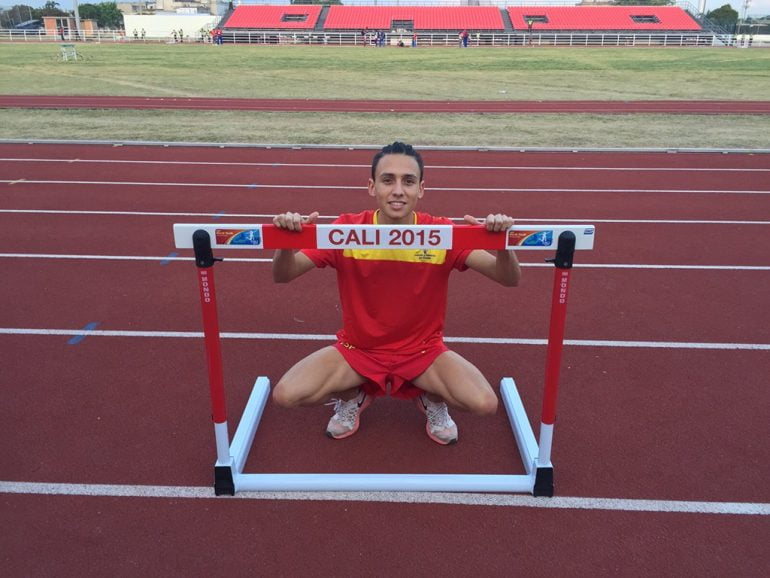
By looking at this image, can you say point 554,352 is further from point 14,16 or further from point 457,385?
point 14,16

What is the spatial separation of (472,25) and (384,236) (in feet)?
187

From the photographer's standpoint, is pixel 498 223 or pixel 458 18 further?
Answer: pixel 458 18

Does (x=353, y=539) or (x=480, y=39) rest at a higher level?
(x=480, y=39)

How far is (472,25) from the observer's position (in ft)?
179

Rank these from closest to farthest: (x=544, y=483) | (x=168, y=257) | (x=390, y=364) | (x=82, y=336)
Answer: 1. (x=544, y=483)
2. (x=390, y=364)
3. (x=82, y=336)
4. (x=168, y=257)

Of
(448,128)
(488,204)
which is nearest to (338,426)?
(488,204)

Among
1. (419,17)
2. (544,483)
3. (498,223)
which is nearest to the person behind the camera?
(498,223)

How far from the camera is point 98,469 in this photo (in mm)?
3180

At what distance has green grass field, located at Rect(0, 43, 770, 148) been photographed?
44.7ft

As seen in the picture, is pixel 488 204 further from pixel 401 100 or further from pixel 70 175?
pixel 401 100

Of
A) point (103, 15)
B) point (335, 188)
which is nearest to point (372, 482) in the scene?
point (335, 188)

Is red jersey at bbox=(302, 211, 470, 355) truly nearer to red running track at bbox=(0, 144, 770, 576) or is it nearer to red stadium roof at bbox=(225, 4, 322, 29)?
red running track at bbox=(0, 144, 770, 576)

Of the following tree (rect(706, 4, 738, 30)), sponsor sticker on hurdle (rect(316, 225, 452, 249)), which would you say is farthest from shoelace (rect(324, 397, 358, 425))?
tree (rect(706, 4, 738, 30))

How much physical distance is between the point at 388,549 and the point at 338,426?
0.87 metres
